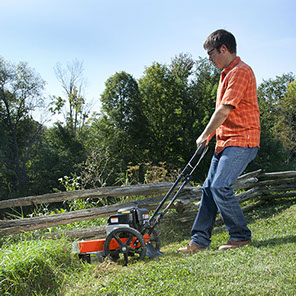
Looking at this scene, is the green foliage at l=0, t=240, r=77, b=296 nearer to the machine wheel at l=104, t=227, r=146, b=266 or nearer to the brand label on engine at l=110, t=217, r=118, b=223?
the machine wheel at l=104, t=227, r=146, b=266

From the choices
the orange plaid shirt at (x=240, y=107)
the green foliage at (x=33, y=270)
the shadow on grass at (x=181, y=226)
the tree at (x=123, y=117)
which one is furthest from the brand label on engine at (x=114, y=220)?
the tree at (x=123, y=117)

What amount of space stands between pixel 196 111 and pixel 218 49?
2124cm

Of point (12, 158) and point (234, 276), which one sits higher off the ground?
point (12, 158)

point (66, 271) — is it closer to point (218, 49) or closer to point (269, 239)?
point (269, 239)

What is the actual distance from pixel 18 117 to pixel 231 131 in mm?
22762

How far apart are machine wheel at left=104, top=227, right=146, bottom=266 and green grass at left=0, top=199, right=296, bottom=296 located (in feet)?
0.36

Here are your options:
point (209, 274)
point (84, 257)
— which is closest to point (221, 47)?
point (209, 274)

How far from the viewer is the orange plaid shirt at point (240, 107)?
10.3 ft

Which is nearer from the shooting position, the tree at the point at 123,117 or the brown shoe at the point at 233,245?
the brown shoe at the point at 233,245

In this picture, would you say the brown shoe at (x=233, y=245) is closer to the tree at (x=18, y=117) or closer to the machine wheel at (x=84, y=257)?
the machine wheel at (x=84, y=257)

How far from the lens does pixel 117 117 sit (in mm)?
23000

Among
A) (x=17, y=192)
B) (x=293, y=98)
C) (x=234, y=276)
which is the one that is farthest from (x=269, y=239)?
(x=293, y=98)

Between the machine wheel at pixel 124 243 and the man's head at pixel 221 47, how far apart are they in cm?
180

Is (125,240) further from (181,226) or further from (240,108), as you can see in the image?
(181,226)
